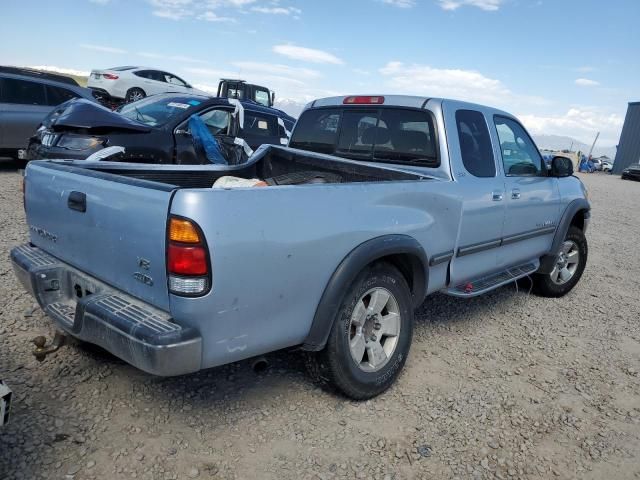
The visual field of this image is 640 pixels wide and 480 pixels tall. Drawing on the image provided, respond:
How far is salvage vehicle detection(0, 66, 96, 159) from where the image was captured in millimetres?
9195

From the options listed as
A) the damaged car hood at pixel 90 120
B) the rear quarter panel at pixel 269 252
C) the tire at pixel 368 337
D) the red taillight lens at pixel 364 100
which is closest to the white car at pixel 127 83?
the damaged car hood at pixel 90 120

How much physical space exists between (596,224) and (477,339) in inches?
322

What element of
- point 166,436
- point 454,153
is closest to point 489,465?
point 166,436

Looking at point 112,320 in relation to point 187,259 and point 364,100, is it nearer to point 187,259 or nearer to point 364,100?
point 187,259

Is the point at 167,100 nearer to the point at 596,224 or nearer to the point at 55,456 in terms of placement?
the point at 55,456

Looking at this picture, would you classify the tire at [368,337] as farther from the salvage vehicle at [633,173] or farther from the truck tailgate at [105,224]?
the salvage vehicle at [633,173]

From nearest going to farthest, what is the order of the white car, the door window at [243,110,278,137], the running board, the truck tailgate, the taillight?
the taillight → the truck tailgate → the running board → the door window at [243,110,278,137] → the white car

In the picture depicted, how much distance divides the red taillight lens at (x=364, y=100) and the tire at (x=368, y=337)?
5.33 feet

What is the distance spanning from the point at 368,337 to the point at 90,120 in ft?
17.8

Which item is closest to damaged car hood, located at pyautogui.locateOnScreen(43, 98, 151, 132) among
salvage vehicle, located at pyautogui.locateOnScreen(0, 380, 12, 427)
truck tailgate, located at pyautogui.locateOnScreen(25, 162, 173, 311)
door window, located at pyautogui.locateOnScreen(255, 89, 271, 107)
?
truck tailgate, located at pyautogui.locateOnScreen(25, 162, 173, 311)

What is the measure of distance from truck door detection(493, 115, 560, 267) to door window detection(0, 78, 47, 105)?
8750 millimetres

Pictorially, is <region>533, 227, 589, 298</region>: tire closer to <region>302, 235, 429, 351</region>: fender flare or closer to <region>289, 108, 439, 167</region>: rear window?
<region>289, 108, 439, 167</region>: rear window

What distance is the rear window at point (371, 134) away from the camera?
12.6ft

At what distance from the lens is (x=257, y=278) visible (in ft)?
7.39
